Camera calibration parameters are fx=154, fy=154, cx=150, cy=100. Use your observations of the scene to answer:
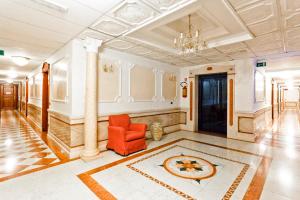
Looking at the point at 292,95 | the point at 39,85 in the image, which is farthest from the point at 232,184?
the point at 292,95

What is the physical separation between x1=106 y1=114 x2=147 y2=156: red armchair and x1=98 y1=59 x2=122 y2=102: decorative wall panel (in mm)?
585

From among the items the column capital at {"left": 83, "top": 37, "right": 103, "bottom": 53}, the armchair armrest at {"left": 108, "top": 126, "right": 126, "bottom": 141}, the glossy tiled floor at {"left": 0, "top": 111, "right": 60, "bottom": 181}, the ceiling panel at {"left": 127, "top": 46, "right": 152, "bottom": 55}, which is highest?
the ceiling panel at {"left": 127, "top": 46, "right": 152, "bottom": 55}

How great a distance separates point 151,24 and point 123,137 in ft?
8.33

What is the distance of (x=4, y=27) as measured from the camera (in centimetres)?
301

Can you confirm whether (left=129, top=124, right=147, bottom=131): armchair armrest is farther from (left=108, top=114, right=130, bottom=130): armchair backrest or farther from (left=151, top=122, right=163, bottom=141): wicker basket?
(left=151, top=122, right=163, bottom=141): wicker basket

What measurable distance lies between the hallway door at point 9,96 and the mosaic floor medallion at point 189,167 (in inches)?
721

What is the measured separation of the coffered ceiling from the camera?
2.28 m

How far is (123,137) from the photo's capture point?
3.69 m

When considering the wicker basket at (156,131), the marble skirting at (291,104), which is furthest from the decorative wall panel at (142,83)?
the marble skirting at (291,104)

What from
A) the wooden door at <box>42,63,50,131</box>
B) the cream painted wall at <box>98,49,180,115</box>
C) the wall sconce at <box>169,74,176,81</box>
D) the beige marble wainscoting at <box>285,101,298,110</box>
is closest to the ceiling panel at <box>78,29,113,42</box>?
the cream painted wall at <box>98,49,180,115</box>

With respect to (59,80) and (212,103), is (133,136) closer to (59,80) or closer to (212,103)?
(59,80)

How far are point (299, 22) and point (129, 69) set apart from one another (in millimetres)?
3898

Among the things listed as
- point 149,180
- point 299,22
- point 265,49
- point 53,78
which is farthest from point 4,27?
point 265,49

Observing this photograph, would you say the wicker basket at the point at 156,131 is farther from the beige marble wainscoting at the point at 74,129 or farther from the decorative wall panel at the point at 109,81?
the decorative wall panel at the point at 109,81
